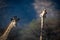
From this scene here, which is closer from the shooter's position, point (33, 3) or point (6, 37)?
point (6, 37)

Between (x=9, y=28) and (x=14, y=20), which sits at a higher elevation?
(x=14, y=20)

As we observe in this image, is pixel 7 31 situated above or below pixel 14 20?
below

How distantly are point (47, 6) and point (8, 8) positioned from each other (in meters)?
1.74

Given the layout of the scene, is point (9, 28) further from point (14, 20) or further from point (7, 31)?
point (14, 20)

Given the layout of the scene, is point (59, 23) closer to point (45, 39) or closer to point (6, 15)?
point (45, 39)

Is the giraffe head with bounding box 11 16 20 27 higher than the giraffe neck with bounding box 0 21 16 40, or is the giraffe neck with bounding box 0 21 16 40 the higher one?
the giraffe head with bounding box 11 16 20 27

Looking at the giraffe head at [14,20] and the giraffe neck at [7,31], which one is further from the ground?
the giraffe head at [14,20]

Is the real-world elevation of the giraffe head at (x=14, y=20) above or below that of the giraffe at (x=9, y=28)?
above

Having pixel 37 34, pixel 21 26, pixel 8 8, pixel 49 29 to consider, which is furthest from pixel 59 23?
pixel 8 8

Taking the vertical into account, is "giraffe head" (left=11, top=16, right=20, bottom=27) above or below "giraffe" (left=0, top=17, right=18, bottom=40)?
above

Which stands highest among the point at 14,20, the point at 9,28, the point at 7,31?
the point at 14,20

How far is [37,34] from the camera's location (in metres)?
8.95

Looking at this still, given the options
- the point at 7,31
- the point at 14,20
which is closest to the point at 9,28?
the point at 7,31

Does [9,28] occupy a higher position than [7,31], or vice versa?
[9,28]
